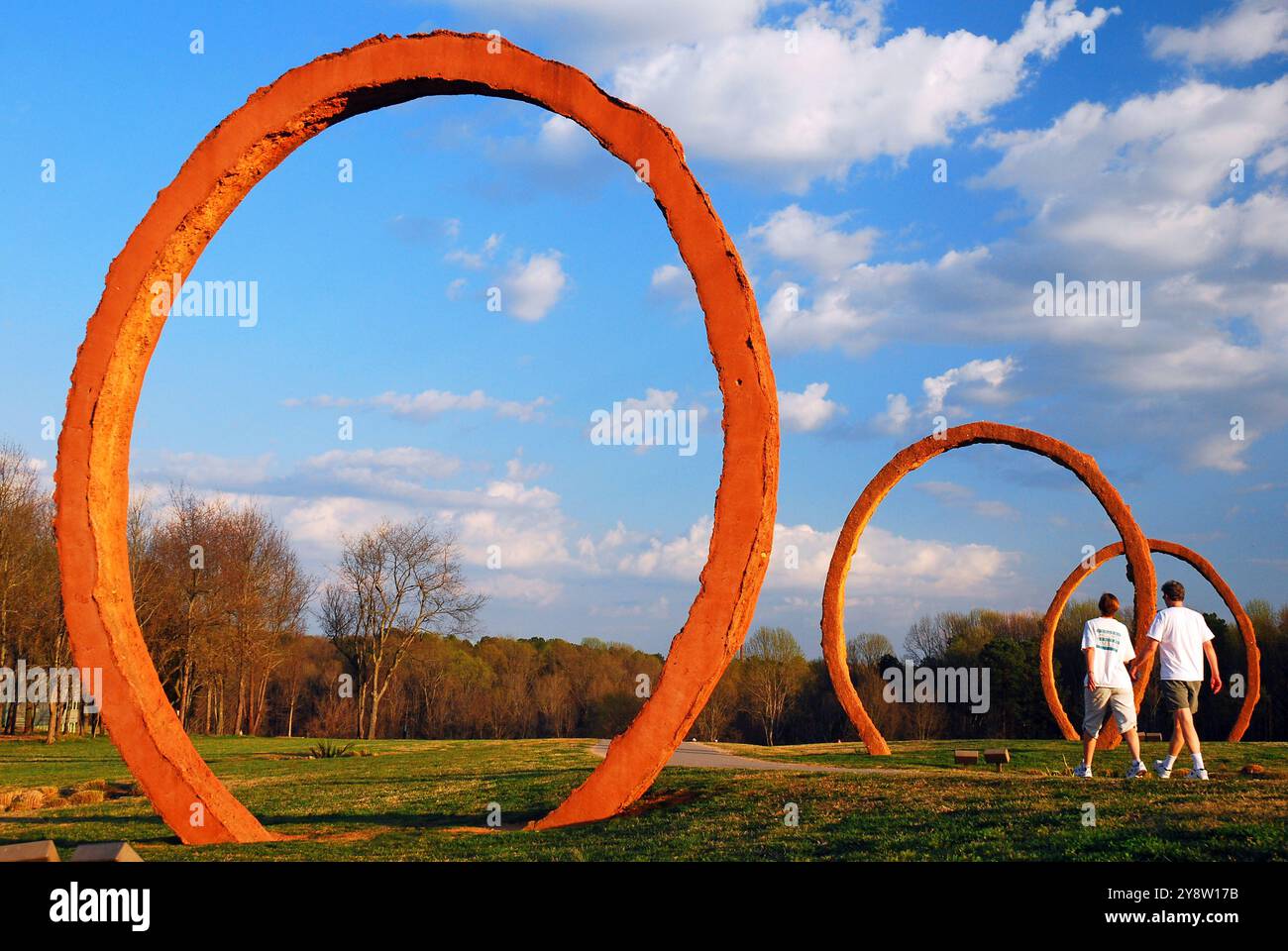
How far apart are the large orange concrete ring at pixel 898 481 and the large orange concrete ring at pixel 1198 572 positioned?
2.28 m

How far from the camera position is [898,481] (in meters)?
21.2

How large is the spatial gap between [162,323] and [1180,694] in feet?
39.3

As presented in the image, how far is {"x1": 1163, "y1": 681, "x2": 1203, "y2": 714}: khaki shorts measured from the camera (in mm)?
10703

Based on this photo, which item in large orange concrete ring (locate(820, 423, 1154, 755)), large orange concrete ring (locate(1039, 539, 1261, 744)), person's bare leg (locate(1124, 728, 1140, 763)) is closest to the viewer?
person's bare leg (locate(1124, 728, 1140, 763))

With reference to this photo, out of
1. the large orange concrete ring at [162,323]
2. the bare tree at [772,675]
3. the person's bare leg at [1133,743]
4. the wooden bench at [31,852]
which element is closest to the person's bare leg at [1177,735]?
the person's bare leg at [1133,743]

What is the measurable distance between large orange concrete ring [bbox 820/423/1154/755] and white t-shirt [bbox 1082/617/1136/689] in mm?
9655

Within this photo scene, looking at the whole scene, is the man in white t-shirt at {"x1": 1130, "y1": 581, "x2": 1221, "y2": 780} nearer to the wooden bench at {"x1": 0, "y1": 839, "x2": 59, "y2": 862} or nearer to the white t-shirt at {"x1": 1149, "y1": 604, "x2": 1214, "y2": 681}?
the white t-shirt at {"x1": 1149, "y1": 604, "x2": 1214, "y2": 681}

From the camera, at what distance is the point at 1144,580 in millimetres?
20766

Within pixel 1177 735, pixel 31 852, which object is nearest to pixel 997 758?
pixel 1177 735

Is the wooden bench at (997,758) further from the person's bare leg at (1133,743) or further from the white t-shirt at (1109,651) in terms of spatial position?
the white t-shirt at (1109,651)

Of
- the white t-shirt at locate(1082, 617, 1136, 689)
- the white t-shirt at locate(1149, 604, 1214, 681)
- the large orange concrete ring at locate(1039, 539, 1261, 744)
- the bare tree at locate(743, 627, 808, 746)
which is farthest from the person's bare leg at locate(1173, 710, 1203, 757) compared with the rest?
the bare tree at locate(743, 627, 808, 746)

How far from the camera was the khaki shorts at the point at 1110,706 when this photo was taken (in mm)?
11347

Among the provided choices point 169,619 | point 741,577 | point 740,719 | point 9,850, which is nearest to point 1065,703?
point 740,719
